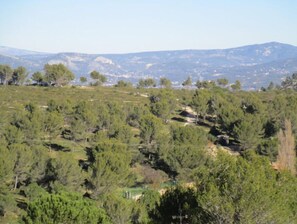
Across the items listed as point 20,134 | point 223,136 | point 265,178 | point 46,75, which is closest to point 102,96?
point 46,75

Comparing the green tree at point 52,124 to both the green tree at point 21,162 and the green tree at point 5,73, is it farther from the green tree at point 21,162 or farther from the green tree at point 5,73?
the green tree at point 5,73

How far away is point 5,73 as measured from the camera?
103375mm

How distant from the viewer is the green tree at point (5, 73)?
103m

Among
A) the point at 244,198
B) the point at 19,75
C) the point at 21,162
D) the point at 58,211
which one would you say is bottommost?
the point at 21,162

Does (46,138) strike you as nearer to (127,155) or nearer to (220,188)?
(127,155)

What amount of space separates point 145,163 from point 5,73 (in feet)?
218

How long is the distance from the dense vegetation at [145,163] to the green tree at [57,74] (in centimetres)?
815

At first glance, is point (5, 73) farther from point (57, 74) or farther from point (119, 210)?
point (119, 210)

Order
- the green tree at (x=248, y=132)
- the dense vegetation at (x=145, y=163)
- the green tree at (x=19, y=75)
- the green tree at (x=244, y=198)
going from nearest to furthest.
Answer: the green tree at (x=244, y=198)
the dense vegetation at (x=145, y=163)
the green tree at (x=248, y=132)
the green tree at (x=19, y=75)

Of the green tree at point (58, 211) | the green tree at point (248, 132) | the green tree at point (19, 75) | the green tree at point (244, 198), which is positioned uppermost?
the green tree at point (244, 198)

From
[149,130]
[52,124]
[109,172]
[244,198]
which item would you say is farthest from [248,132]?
[244,198]

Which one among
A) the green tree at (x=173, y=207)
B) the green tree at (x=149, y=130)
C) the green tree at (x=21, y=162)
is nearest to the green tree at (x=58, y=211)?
the green tree at (x=173, y=207)

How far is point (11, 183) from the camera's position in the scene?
40.2m

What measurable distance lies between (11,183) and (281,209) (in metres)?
30.0
